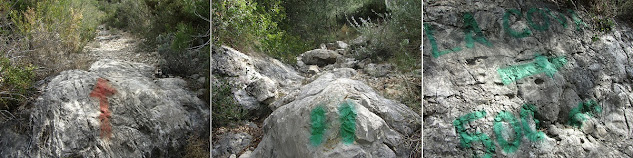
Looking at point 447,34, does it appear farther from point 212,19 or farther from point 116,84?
point 116,84

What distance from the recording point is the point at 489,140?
288 centimetres

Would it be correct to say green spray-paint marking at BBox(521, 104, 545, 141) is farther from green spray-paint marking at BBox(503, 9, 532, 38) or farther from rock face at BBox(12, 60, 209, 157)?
rock face at BBox(12, 60, 209, 157)

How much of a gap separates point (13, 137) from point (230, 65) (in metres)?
1.43

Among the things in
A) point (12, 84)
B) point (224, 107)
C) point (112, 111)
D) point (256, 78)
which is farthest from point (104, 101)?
point (256, 78)

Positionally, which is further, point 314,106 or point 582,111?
point 582,111

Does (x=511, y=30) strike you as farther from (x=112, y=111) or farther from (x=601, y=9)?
(x=112, y=111)

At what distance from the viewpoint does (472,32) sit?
3086 millimetres

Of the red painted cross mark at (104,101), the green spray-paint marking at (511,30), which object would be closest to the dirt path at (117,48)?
the red painted cross mark at (104,101)

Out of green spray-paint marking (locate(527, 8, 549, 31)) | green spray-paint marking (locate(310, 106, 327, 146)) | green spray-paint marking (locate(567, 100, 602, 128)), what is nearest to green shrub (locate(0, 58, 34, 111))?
green spray-paint marking (locate(310, 106, 327, 146))

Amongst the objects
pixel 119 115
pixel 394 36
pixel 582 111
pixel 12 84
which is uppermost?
pixel 394 36

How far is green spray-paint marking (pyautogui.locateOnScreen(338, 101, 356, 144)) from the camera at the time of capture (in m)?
2.35

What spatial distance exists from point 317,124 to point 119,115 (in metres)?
1.37

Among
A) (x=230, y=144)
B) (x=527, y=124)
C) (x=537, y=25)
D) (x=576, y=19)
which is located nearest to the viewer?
(x=230, y=144)

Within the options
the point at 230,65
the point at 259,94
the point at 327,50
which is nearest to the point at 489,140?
the point at 327,50
